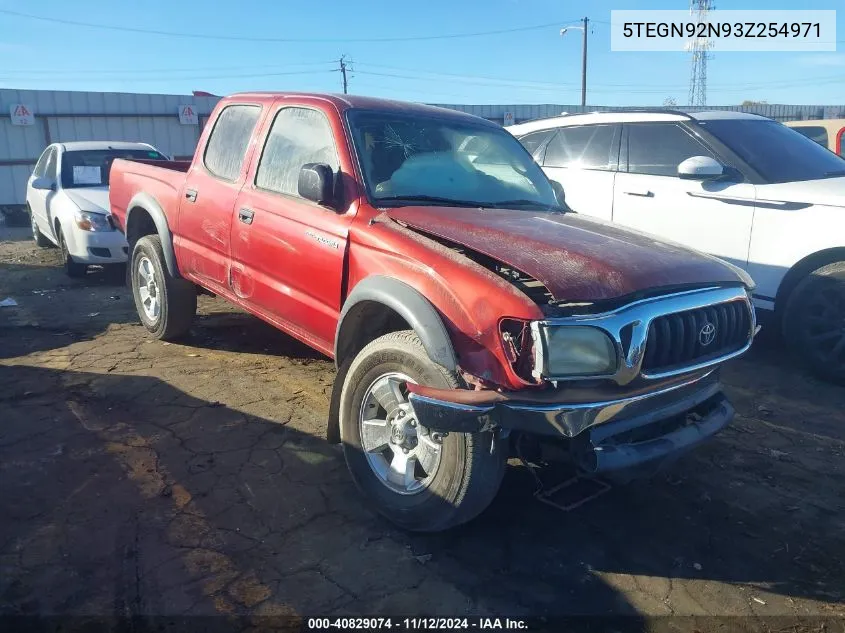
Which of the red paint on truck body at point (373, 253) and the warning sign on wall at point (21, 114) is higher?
the warning sign on wall at point (21, 114)

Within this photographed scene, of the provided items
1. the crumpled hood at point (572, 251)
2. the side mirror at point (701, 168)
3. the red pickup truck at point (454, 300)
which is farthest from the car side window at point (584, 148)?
the crumpled hood at point (572, 251)

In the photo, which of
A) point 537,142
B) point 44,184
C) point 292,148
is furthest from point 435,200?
point 44,184

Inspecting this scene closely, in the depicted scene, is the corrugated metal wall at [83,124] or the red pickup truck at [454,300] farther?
the corrugated metal wall at [83,124]

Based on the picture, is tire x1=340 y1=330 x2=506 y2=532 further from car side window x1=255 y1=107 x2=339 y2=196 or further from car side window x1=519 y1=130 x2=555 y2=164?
car side window x1=519 y1=130 x2=555 y2=164

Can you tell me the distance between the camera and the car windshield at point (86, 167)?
8.75 metres

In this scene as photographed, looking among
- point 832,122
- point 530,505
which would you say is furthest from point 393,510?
point 832,122

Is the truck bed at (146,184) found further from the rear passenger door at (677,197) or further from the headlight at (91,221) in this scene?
the rear passenger door at (677,197)

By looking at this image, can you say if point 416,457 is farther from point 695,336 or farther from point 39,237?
point 39,237

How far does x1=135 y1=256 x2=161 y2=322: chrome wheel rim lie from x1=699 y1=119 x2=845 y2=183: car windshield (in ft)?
16.2

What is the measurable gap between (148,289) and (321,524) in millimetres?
3531

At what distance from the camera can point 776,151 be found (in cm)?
578

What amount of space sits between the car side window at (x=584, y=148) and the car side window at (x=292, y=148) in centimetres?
341

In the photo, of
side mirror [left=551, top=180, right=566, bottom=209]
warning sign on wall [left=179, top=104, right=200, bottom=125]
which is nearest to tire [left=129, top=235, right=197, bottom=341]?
side mirror [left=551, top=180, right=566, bottom=209]

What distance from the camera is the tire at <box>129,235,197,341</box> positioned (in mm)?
5477
